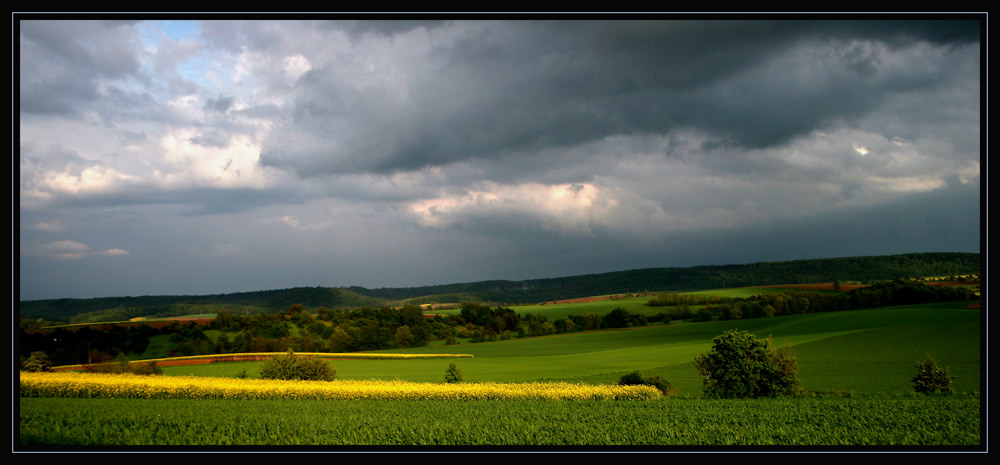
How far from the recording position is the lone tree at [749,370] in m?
18.9

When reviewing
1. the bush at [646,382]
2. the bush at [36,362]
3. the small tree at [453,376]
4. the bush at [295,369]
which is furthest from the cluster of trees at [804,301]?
the bush at [36,362]

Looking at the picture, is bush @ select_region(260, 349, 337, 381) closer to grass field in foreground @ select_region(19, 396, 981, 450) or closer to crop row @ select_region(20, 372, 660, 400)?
crop row @ select_region(20, 372, 660, 400)

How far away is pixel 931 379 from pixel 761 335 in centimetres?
2641

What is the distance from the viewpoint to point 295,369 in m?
22.3

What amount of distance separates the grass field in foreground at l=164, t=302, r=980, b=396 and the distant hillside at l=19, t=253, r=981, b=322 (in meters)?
4.48

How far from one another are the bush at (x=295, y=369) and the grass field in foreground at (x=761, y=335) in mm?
5293

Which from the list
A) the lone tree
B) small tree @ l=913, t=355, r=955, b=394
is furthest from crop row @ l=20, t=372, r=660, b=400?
small tree @ l=913, t=355, r=955, b=394

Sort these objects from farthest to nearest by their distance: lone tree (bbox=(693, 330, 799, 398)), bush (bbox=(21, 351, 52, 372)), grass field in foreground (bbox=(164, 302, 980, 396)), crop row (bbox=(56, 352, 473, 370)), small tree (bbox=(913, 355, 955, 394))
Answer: crop row (bbox=(56, 352, 473, 370)) → grass field in foreground (bbox=(164, 302, 980, 396)) → small tree (bbox=(913, 355, 955, 394)) → lone tree (bbox=(693, 330, 799, 398)) → bush (bbox=(21, 351, 52, 372))

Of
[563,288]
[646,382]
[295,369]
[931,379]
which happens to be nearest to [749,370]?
[646,382]

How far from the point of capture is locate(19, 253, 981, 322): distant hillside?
76.0 ft

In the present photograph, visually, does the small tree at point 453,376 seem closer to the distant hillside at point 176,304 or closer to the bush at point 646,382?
the bush at point 646,382

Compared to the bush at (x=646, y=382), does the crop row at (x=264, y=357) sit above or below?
below
